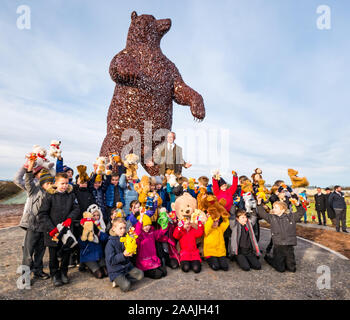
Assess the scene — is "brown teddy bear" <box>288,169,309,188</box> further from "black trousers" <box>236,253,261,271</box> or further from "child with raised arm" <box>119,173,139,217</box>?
"child with raised arm" <box>119,173,139,217</box>

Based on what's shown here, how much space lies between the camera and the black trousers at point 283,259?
145 inches

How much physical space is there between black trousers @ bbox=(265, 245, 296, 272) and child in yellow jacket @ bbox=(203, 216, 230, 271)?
0.79 metres

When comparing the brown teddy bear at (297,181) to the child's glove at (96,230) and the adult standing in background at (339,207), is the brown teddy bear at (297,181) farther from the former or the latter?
the adult standing in background at (339,207)

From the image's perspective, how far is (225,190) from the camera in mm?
4680

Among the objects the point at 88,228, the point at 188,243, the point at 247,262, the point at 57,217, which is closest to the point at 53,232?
the point at 57,217

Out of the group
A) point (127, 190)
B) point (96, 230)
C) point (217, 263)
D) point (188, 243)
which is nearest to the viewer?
point (96, 230)

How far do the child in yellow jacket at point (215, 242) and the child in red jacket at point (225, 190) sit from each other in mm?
527

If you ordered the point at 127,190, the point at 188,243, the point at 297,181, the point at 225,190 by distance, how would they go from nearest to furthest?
the point at 188,243, the point at 127,190, the point at 297,181, the point at 225,190

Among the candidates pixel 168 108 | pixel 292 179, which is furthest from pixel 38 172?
pixel 292 179

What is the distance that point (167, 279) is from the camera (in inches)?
128

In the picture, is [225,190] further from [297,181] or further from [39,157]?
[39,157]

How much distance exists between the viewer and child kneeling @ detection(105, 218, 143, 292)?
9.75 ft

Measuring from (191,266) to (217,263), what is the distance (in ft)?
1.39

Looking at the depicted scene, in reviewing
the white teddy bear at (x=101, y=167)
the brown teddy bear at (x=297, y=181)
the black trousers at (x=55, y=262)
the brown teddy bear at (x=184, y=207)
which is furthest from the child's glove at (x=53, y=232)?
the brown teddy bear at (x=297, y=181)
